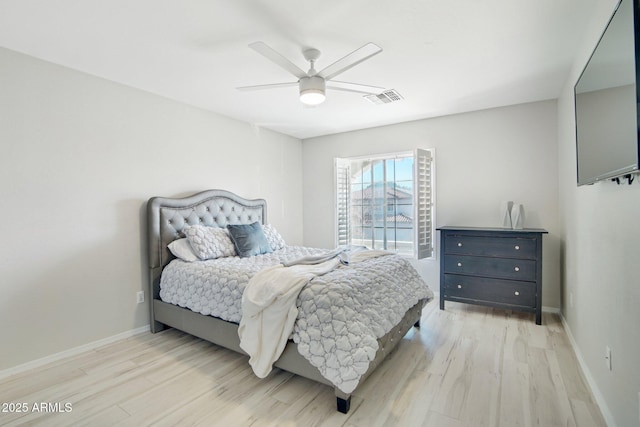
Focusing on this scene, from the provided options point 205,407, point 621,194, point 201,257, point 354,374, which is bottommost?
point 205,407

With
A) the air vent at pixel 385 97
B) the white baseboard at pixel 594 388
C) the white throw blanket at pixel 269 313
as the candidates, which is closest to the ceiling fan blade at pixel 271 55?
the air vent at pixel 385 97

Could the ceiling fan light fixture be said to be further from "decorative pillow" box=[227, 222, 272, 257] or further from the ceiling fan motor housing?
"decorative pillow" box=[227, 222, 272, 257]

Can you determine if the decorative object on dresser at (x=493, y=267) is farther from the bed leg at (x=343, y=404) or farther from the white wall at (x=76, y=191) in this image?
the white wall at (x=76, y=191)

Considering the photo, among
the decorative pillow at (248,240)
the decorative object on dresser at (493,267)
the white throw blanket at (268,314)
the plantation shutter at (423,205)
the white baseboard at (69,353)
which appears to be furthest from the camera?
the plantation shutter at (423,205)

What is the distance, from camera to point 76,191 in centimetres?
263

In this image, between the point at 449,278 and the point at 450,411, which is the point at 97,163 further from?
the point at 449,278

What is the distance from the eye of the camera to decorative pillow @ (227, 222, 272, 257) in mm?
3283

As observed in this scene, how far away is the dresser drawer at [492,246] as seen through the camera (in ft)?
10.4

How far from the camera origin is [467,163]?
13.0 feet

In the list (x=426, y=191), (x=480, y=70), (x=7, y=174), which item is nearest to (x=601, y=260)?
(x=480, y=70)

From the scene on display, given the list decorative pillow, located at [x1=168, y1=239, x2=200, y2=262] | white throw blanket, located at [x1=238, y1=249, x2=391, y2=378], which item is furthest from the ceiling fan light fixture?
decorative pillow, located at [x1=168, y1=239, x2=200, y2=262]

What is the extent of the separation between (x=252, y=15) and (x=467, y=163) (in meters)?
3.17

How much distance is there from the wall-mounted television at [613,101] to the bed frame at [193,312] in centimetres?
163

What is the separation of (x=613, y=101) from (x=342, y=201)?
3.70 metres
